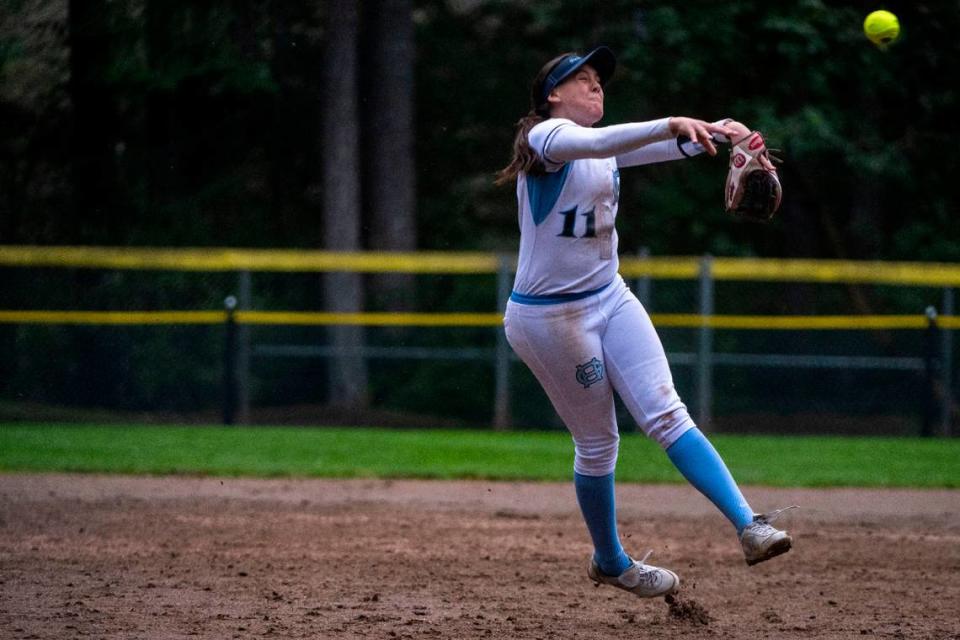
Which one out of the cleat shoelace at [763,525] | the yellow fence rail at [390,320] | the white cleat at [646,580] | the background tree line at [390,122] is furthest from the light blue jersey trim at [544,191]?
the background tree line at [390,122]

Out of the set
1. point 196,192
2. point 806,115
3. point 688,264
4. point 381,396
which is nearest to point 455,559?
point 688,264

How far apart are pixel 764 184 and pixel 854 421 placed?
10352 millimetres

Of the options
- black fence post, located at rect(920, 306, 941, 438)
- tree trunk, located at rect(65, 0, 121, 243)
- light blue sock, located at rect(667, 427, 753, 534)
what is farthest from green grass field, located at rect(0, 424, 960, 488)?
light blue sock, located at rect(667, 427, 753, 534)

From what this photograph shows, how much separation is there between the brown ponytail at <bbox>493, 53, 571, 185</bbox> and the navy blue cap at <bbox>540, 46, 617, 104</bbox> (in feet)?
0.05

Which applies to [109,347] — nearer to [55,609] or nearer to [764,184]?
[55,609]

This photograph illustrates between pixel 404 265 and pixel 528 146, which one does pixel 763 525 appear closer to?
pixel 528 146

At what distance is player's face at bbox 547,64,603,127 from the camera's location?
15.8ft

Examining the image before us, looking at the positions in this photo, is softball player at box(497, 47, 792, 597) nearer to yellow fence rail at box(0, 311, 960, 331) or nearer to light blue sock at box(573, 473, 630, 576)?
light blue sock at box(573, 473, 630, 576)

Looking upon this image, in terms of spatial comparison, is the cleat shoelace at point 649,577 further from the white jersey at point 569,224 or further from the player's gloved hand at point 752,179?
the player's gloved hand at point 752,179

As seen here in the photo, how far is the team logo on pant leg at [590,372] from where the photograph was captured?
477 cm

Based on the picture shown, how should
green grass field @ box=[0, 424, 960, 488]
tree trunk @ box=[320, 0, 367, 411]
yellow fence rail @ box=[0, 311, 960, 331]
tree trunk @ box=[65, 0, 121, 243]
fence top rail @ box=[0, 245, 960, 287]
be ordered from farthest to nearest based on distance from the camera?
tree trunk @ box=[65, 0, 121, 243] < tree trunk @ box=[320, 0, 367, 411] < fence top rail @ box=[0, 245, 960, 287] < yellow fence rail @ box=[0, 311, 960, 331] < green grass field @ box=[0, 424, 960, 488]

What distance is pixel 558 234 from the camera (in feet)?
15.4

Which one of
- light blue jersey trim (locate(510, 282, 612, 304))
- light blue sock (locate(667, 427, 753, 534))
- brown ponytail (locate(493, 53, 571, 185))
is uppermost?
brown ponytail (locate(493, 53, 571, 185))

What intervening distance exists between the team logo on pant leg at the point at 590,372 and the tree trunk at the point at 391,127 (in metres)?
12.0
